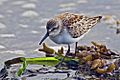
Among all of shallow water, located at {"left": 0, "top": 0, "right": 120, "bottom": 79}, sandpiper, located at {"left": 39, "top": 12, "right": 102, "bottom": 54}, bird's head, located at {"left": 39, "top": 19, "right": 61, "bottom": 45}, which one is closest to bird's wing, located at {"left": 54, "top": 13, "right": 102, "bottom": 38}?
sandpiper, located at {"left": 39, "top": 12, "right": 102, "bottom": 54}

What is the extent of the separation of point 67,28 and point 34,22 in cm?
145

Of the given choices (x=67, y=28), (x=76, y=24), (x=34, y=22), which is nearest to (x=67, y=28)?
(x=67, y=28)

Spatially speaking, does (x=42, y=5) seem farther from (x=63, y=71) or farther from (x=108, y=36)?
(x=63, y=71)

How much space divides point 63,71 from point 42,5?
2.73 meters

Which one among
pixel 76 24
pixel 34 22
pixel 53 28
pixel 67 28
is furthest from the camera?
pixel 34 22

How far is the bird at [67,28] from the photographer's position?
6219mm

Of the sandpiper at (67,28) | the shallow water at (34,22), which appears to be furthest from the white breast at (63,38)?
the shallow water at (34,22)

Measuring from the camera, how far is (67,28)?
6379mm

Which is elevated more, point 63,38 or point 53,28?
point 53,28

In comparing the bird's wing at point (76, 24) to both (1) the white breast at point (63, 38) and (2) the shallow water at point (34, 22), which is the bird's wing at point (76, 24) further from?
(2) the shallow water at point (34, 22)

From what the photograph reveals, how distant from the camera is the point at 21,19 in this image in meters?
7.84

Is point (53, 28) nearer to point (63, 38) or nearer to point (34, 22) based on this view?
point (63, 38)

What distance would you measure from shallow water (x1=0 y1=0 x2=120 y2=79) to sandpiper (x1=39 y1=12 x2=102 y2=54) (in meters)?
0.42

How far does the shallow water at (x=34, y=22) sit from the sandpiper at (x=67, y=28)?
→ 1.38 ft
